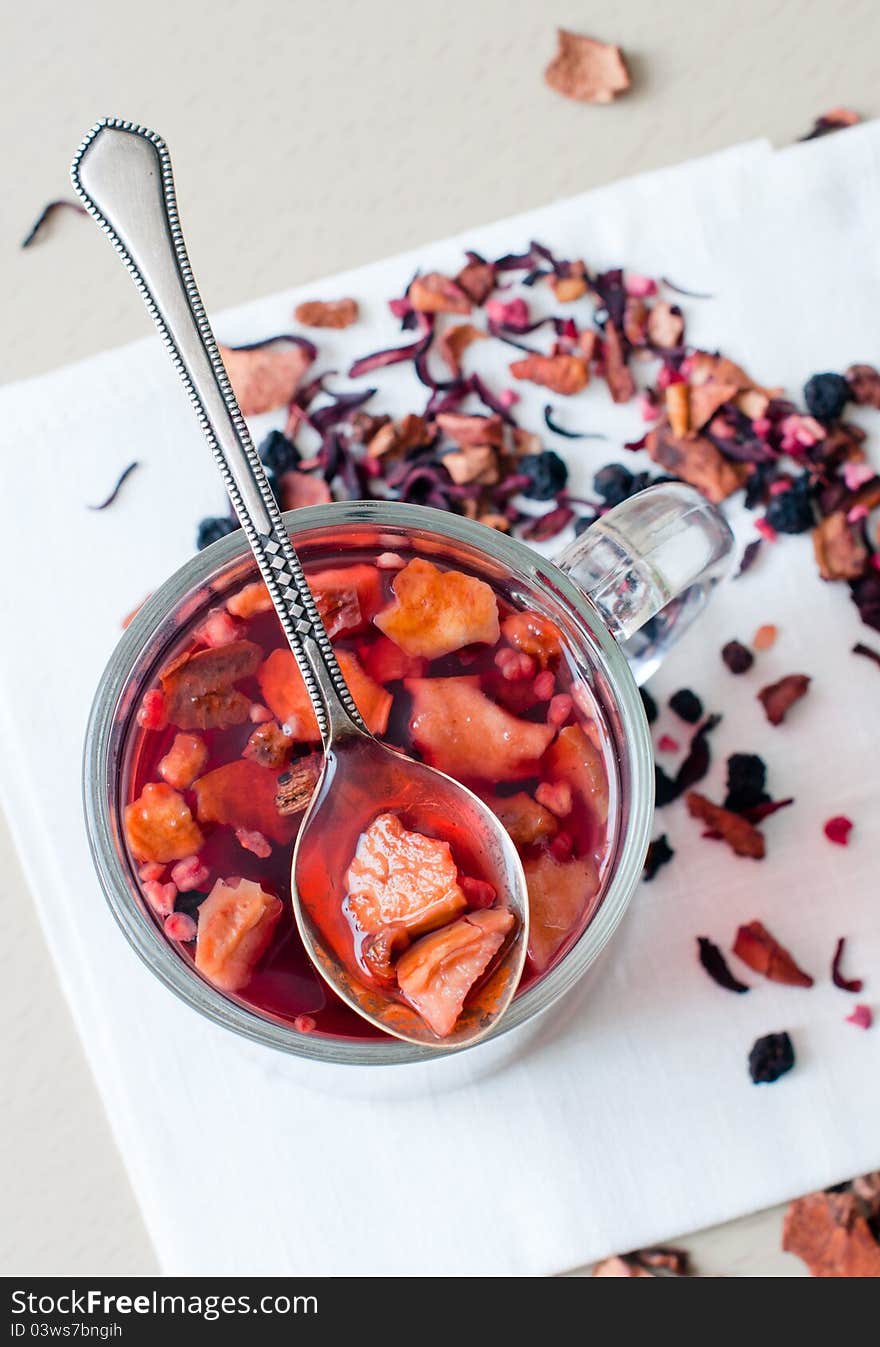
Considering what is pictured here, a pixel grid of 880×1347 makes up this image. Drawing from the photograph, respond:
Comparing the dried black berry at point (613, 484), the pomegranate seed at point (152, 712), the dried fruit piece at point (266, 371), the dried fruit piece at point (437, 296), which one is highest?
the dried fruit piece at point (437, 296)

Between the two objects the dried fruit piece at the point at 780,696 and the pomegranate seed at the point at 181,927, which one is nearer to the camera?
the pomegranate seed at the point at 181,927

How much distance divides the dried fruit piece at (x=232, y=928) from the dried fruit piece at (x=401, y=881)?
0.06 metres

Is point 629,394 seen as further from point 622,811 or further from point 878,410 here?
point 622,811

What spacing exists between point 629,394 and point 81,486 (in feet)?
1.67

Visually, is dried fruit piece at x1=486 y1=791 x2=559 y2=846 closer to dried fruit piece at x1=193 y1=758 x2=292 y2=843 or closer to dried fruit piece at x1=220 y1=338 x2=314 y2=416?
dried fruit piece at x1=193 y1=758 x2=292 y2=843

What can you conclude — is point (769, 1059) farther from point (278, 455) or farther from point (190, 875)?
point (278, 455)

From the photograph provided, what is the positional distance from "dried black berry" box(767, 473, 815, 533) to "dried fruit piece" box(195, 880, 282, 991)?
58 cm

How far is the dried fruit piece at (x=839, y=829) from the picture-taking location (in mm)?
1159

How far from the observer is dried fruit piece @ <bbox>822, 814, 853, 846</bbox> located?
3.80ft

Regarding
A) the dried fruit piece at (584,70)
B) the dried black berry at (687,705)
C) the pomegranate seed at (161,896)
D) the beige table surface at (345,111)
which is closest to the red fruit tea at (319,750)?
the pomegranate seed at (161,896)

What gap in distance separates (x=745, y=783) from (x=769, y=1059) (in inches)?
9.4

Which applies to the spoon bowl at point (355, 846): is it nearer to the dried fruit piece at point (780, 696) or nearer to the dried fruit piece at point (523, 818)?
the dried fruit piece at point (523, 818)

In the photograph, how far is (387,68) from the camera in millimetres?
1264

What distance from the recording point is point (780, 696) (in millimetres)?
1167
